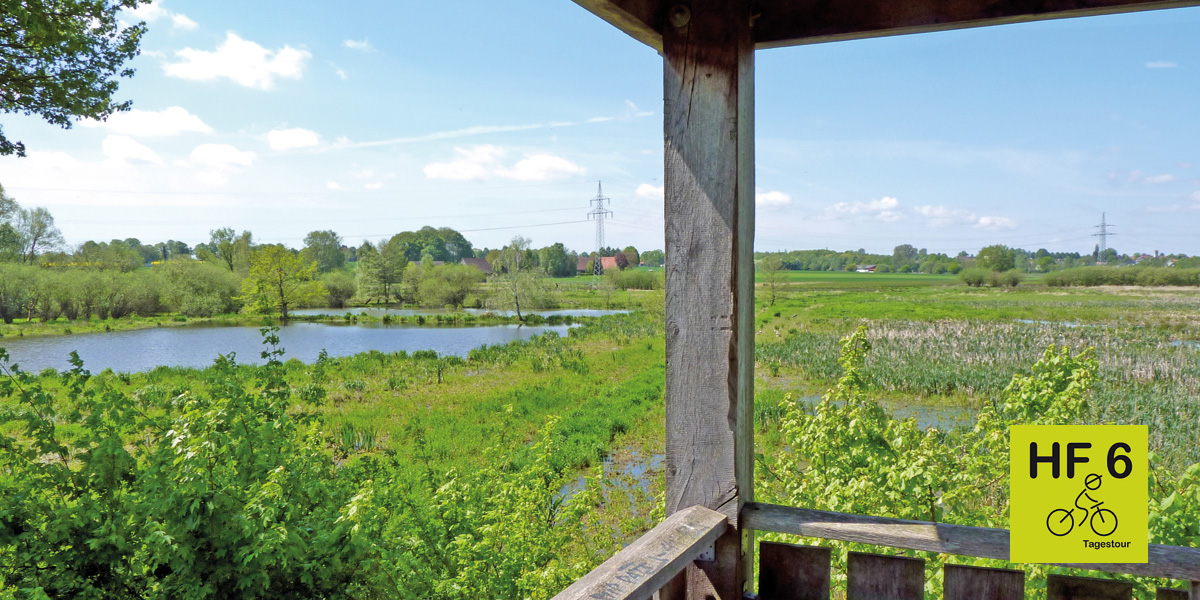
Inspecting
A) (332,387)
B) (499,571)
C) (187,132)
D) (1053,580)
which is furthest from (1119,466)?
(187,132)

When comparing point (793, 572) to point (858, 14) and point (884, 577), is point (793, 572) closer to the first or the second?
point (884, 577)

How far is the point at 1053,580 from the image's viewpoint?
1158 millimetres

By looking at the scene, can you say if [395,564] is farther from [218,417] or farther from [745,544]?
[745,544]

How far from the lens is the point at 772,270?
21.3m

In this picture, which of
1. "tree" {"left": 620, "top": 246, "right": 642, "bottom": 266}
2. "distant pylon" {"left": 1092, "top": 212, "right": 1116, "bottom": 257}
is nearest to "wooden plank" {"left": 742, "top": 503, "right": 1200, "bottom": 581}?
"distant pylon" {"left": 1092, "top": 212, "right": 1116, "bottom": 257}

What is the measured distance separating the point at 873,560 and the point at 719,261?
667 mm

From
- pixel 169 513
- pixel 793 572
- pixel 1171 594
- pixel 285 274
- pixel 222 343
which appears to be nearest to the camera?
pixel 1171 594

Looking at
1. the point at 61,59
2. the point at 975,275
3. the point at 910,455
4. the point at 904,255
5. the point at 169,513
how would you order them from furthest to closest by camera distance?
1. the point at 975,275
2. the point at 904,255
3. the point at 61,59
4. the point at 910,455
5. the point at 169,513

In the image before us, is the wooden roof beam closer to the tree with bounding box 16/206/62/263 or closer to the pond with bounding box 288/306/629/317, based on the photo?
the tree with bounding box 16/206/62/263

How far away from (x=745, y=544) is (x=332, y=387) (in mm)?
10680

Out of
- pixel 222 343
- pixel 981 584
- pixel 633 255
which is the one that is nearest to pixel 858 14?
pixel 981 584

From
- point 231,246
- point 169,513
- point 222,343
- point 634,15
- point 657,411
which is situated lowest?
point 657,411

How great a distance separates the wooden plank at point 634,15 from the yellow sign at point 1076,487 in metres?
1.05

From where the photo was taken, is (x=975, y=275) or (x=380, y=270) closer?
(x=975, y=275)
